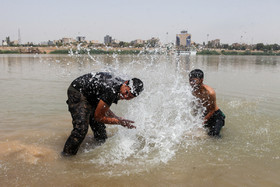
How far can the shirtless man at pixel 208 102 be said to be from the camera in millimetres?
5422

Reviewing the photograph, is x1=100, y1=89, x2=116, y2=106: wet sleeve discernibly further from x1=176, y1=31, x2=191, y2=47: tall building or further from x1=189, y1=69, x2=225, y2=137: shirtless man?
x1=176, y1=31, x2=191, y2=47: tall building

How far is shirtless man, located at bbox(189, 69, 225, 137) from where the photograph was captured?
5.42 m

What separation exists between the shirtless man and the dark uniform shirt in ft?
6.68

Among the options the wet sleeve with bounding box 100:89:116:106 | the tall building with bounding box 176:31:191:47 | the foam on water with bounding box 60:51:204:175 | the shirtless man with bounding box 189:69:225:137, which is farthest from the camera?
the tall building with bounding box 176:31:191:47

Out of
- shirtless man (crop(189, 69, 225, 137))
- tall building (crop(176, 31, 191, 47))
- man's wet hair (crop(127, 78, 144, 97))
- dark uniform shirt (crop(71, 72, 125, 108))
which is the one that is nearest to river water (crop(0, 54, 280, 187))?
shirtless man (crop(189, 69, 225, 137))

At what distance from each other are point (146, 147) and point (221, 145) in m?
1.64

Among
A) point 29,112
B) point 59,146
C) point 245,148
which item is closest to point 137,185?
point 59,146

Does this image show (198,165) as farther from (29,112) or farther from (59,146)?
(29,112)

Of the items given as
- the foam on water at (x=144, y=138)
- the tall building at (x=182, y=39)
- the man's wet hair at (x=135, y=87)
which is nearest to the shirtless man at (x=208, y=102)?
the foam on water at (x=144, y=138)

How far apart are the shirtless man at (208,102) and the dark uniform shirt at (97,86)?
2036 millimetres

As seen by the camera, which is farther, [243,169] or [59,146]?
[59,146]

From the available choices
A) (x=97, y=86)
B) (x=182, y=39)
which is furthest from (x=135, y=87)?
(x=182, y=39)

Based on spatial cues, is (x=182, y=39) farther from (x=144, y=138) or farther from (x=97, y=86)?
(x=97, y=86)

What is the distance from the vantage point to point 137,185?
3490mm
